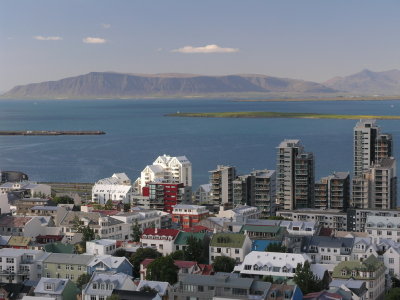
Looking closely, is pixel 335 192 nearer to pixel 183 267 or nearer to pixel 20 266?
pixel 183 267

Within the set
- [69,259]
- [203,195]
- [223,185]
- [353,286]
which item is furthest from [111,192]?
[353,286]

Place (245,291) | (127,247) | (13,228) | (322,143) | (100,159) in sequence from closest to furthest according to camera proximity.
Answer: (245,291)
(127,247)
(13,228)
(100,159)
(322,143)

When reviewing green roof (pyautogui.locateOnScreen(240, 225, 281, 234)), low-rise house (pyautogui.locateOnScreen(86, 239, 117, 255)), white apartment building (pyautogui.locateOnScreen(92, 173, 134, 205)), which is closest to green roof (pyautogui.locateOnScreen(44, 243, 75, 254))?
low-rise house (pyautogui.locateOnScreen(86, 239, 117, 255))

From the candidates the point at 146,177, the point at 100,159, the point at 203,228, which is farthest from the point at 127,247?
the point at 100,159

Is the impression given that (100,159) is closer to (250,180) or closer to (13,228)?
(250,180)

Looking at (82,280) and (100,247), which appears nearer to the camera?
(82,280)

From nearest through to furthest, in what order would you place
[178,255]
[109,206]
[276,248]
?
[178,255], [276,248], [109,206]

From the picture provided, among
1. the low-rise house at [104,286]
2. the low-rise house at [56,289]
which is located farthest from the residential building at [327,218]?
the low-rise house at [56,289]
